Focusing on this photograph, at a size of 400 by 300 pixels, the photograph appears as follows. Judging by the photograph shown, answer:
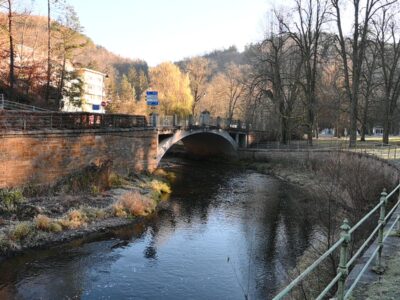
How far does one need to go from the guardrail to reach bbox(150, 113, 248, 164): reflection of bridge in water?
4964 millimetres

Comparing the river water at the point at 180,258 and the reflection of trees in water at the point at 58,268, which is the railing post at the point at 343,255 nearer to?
the river water at the point at 180,258

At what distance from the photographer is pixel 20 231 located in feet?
48.2

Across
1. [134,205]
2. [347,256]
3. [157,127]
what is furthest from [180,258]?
[157,127]

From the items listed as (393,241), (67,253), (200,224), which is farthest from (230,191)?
(393,241)

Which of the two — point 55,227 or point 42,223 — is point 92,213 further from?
point 42,223

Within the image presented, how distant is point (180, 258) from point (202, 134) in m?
31.2

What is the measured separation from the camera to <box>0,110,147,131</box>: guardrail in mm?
19484

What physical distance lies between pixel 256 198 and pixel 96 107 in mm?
29252

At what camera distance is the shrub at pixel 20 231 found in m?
14.5

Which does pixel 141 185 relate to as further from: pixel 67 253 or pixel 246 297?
pixel 246 297

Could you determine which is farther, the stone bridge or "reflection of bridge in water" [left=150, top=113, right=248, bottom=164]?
"reflection of bridge in water" [left=150, top=113, right=248, bottom=164]

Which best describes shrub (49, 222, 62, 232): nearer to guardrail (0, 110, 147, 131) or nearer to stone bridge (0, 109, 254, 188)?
stone bridge (0, 109, 254, 188)

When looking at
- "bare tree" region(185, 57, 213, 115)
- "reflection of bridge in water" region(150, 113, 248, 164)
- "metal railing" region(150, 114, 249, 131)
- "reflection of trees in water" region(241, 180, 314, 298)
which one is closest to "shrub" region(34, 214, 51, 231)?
"reflection of trees in water" region(241, 180, 314, 298)

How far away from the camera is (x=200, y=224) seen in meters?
19.0
